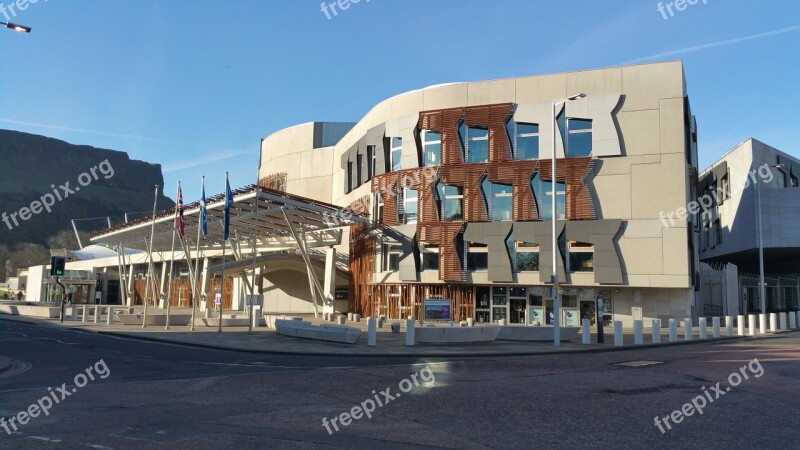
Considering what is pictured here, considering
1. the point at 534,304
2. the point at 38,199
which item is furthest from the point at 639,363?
the point at 38,199

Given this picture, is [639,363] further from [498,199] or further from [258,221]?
[258,221]

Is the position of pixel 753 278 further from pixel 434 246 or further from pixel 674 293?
pixel 434 246

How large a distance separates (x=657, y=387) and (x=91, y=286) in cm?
8157

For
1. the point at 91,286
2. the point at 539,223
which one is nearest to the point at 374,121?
the point at 539,223

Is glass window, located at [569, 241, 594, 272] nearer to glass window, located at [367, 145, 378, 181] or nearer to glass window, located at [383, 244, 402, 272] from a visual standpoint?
glass window, located at [383, 244, 402, 272]

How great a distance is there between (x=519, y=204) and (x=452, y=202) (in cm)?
463

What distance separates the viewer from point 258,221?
47375 mm

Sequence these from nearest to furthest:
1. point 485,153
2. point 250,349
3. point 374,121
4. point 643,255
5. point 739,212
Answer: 1. point 250,349
2. point 643,255
3. point 485,153
4. point 374,121
5. point 739,212

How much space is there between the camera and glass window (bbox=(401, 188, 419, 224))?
41.2 meters

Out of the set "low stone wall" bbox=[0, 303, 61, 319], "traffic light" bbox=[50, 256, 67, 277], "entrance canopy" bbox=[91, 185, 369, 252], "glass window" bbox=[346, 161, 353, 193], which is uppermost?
"glass window" bbox=[346, 161, 353, 193]

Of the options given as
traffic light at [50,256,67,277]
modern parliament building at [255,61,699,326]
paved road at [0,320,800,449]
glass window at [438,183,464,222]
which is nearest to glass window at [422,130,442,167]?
modern parliament building at [255,61,699,326]

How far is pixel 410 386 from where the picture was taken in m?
12.4

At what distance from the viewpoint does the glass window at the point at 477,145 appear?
39.2 m

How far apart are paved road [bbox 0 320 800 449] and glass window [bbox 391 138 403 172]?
25.5 m
